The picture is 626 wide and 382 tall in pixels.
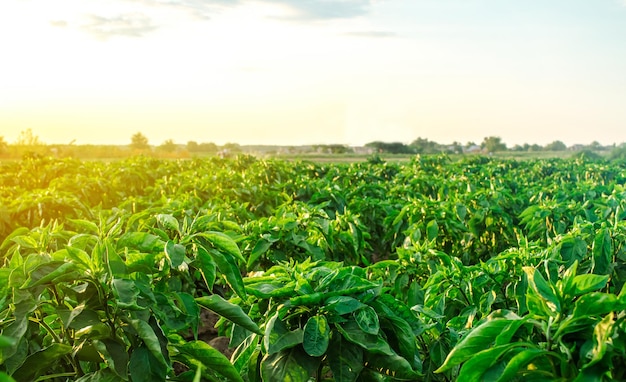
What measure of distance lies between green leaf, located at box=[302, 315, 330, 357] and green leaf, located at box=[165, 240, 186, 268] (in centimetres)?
44

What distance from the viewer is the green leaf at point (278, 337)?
5.42 ft

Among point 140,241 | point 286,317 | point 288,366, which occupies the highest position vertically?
point 140,241

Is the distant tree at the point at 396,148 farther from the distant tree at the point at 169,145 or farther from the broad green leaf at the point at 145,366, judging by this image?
the broad green leaf at the point at 145,366

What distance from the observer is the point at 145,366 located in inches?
59.1

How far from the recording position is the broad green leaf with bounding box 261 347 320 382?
1681mm

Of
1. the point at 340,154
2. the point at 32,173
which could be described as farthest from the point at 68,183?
the point at 340,154

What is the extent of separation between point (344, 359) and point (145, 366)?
1.99 feet

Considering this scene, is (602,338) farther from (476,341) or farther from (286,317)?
(286,317)

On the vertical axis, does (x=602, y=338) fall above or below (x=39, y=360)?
above

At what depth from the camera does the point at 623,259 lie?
10.4ft

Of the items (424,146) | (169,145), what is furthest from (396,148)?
(169,145)

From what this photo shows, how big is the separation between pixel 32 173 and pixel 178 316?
10.4 m

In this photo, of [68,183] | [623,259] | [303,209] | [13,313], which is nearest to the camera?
[13,313]

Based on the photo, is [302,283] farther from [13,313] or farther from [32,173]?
[32,173]
